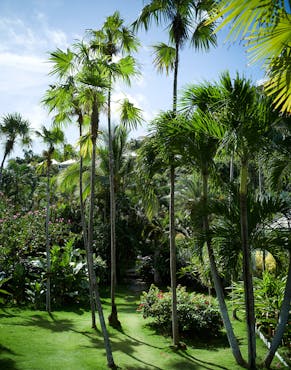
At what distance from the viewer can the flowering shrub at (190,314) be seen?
1029cm

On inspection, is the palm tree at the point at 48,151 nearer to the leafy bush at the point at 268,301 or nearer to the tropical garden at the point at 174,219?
the tropical garden at the point at 174,219

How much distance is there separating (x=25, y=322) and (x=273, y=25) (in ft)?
37.9

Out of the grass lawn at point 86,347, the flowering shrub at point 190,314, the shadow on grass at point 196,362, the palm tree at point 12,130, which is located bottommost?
the shadow on grass at point 196,362

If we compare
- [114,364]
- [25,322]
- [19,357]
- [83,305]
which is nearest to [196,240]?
[114,364]

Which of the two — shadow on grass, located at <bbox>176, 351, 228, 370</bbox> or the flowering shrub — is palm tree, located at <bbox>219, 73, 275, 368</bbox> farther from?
the flowering shrub

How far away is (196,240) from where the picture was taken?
7.93 m

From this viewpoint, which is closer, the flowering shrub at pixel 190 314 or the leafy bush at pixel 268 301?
the leafy bush at pixel 268 301

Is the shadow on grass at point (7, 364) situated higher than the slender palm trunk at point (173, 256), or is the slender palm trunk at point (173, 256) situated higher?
the slender palm trunk at point (173, 256)

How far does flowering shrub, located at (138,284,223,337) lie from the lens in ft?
33.8

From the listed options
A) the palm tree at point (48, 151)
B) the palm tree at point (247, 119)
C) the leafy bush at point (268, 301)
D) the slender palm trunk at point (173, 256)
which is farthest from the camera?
the palm tree at point (48, 151)

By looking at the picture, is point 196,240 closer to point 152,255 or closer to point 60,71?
point 60,71

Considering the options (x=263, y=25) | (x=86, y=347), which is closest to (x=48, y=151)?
(x=86, y=347)

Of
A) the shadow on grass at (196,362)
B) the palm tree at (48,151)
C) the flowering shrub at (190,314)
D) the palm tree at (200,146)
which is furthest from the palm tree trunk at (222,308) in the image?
the palm tree at (48,151)

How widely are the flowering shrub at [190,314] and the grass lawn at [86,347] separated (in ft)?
1.45
